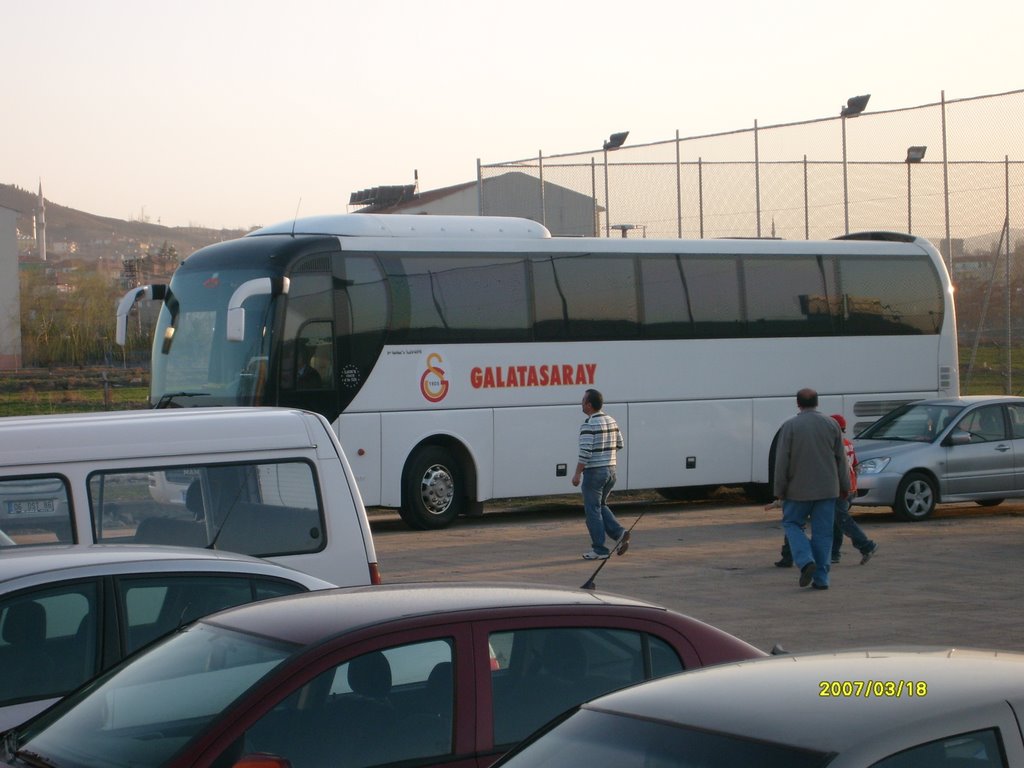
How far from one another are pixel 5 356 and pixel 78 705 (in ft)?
245

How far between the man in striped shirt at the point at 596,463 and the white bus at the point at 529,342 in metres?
3.78

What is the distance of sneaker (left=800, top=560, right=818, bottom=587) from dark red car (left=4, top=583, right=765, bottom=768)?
26.6 ft

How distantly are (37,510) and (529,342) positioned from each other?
12.3 metres

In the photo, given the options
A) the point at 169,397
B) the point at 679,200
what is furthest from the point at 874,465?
the point at 679,200

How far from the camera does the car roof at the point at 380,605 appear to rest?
4.35 metres

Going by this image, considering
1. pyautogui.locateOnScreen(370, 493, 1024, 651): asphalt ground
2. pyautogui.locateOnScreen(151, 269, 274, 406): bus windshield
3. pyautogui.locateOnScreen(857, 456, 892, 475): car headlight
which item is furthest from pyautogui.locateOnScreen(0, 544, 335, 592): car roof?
pyautogui.locateOnScreen(857, 456, 892, 475): car headlight

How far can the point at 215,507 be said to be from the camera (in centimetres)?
783

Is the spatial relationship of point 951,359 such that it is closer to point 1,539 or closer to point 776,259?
point 776,259

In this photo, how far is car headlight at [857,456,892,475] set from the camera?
18094 millimetres

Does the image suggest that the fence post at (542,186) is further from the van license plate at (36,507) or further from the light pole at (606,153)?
the van license plate at (36,507)

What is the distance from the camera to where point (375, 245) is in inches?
723

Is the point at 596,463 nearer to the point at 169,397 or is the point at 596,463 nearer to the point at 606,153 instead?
the point at 169,397

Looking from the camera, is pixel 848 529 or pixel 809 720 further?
pixel 848 529
